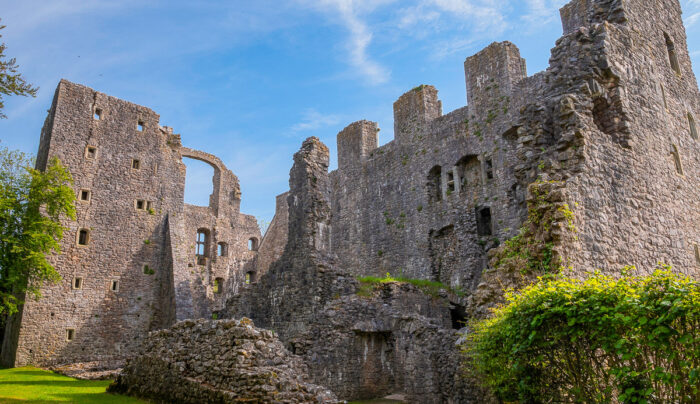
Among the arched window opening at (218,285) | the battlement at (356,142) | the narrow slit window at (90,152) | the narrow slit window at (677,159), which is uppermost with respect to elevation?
the battlement at (356,142)

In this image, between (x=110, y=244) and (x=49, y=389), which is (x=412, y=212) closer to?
(x=110, y=244)

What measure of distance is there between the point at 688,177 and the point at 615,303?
9210 millimetres

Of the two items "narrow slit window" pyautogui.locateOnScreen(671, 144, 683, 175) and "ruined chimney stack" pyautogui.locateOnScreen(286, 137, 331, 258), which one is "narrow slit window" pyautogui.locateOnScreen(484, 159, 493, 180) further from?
"narrow slit window" pyautogui.locateOnScreen(671, 144, 683, 175)

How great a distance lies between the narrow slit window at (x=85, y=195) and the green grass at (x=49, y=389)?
25.4ft

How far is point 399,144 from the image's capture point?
2666 centimetres

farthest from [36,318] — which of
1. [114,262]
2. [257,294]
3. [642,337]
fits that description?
[642,337]

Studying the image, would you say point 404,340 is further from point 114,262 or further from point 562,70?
point 114,262

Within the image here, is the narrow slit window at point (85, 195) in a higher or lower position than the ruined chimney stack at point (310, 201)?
higher

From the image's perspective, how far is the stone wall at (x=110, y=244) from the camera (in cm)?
2145

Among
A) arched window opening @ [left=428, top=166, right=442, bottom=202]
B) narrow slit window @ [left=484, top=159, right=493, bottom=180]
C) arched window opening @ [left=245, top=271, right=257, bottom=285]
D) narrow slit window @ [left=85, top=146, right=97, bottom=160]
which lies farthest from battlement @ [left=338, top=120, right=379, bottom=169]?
narrow slit window @ [left=85, top=146, right=97, bottom=160]

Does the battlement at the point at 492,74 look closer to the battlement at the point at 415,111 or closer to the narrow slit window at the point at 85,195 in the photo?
the battlement at the point at 415,111

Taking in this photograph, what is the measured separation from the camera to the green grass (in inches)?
433

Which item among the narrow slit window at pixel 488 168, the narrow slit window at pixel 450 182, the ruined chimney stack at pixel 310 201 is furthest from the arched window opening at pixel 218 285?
the narrow slit window at pixel 488 168

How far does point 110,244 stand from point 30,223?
385 centimetres
